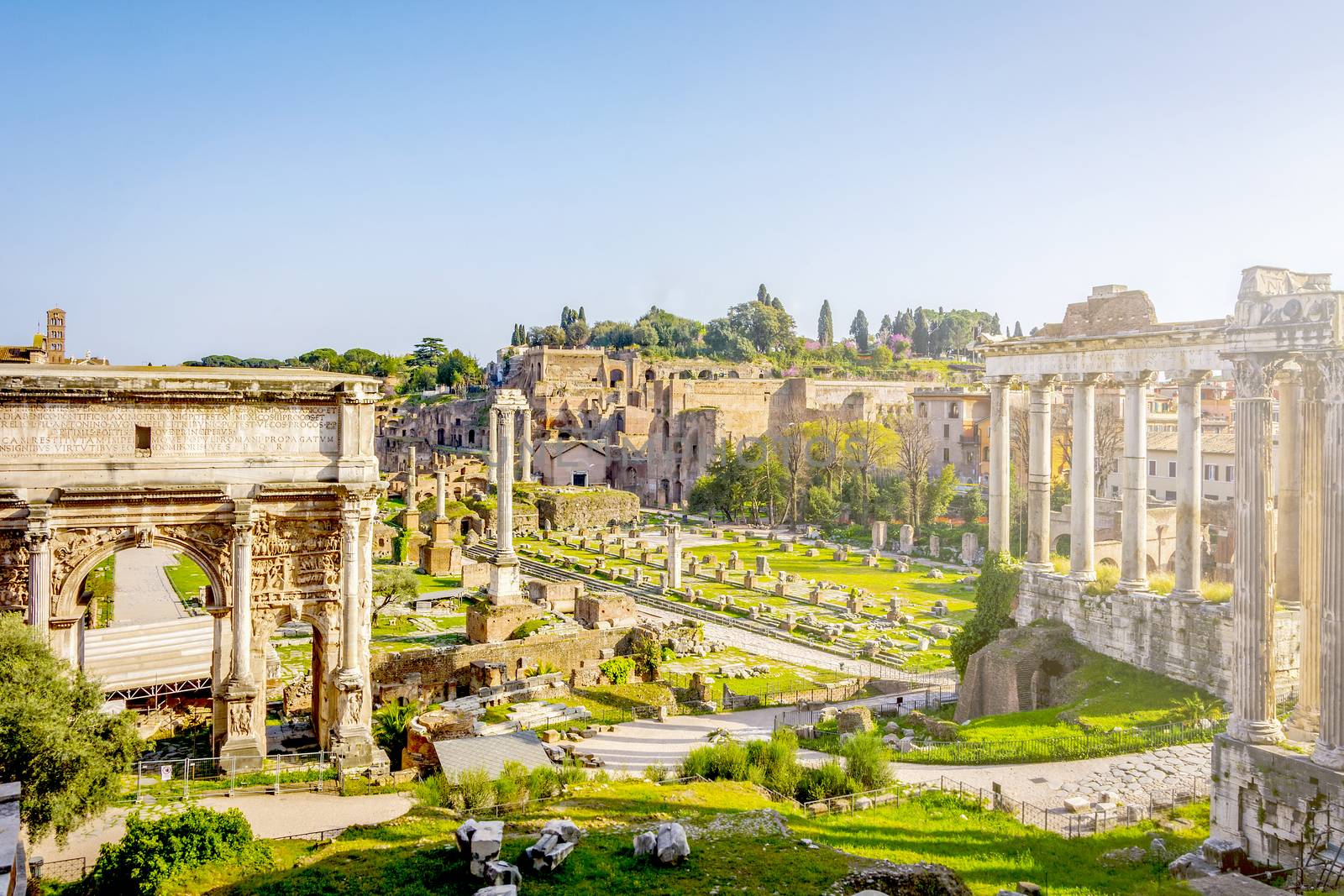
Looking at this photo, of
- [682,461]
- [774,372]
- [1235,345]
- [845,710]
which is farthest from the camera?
[774,372]

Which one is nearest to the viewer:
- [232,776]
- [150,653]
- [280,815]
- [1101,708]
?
[280,815]

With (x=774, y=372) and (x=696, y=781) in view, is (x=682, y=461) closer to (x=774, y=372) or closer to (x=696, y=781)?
(x=774, y=372)

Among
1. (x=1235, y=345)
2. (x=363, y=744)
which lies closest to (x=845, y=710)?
(x=363, y=744)

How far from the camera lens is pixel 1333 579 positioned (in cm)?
1041

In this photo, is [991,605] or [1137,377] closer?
[1137,377]

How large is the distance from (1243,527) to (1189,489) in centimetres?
641

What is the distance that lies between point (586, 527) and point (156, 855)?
42792 mm

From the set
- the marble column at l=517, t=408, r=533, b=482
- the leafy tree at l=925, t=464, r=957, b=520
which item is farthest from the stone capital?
the marble column at l=517, t=408, r=533, b=482

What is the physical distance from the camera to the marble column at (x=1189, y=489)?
54.7ft

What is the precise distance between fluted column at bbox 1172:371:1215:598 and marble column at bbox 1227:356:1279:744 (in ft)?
19.0

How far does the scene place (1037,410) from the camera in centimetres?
1945

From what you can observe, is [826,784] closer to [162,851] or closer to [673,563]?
[162,851]

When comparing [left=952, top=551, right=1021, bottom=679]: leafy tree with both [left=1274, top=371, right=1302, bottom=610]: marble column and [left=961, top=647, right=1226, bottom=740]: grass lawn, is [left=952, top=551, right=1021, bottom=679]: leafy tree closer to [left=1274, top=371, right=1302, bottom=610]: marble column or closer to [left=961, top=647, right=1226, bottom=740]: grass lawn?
[left=961, top=647, right=1226, bottom=740]: grass lawn

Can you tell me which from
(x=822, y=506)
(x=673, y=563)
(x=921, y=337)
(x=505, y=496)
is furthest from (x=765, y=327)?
(x=505, y=496)
